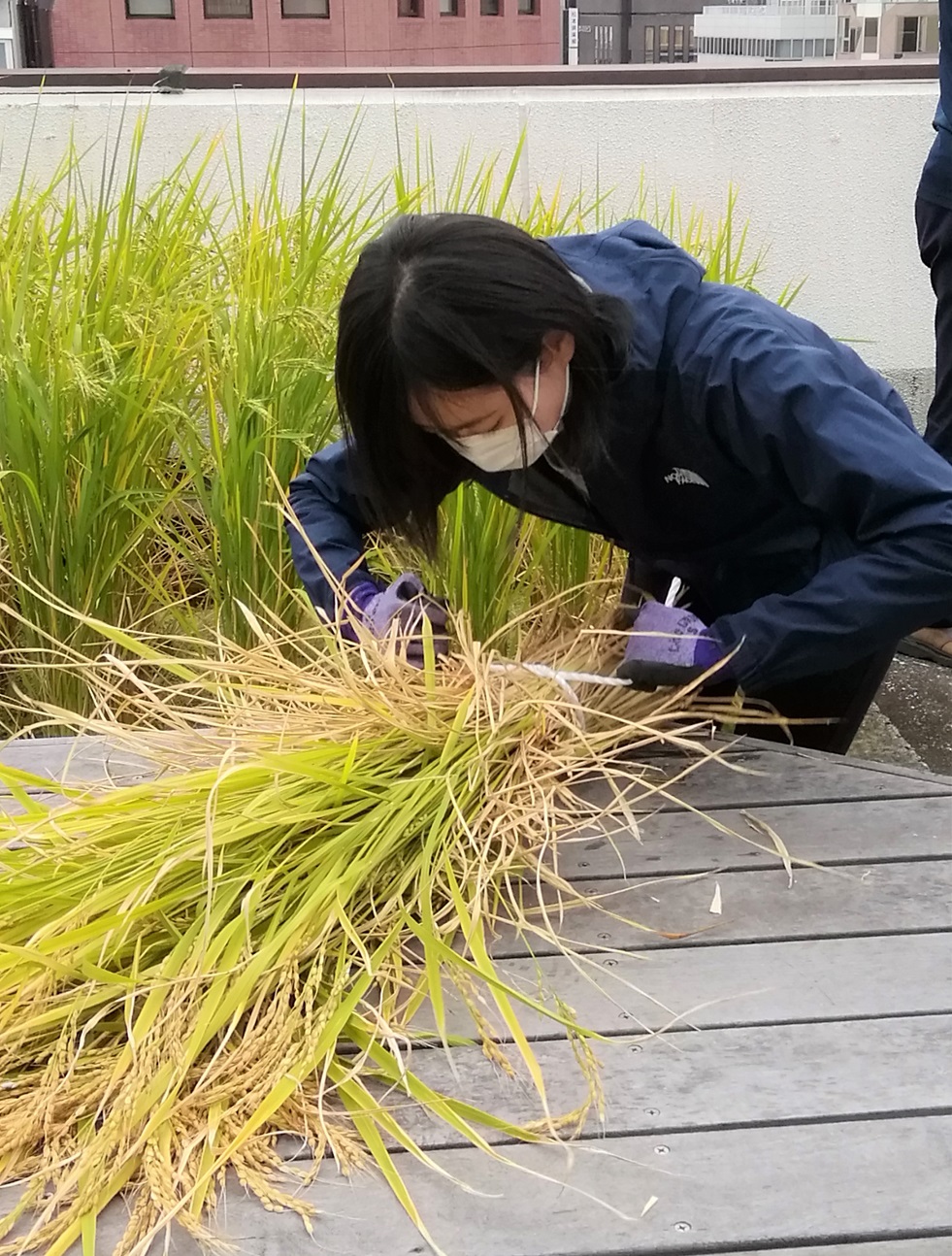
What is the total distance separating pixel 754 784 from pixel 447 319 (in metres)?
0.61

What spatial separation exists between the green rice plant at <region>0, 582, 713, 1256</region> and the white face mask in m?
0.21

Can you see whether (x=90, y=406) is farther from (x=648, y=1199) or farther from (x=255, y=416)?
(x=648, y=1199)

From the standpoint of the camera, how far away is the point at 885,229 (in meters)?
3.22

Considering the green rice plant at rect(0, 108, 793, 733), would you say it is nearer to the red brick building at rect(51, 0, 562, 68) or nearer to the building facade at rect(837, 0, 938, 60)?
the red brick building at rect(51, 0, 562, 68)

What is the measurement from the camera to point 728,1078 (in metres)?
0.92

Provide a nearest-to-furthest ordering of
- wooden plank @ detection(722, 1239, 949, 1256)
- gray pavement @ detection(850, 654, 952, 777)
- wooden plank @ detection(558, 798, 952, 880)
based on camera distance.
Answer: wooden plank @ detection(722, 1239, 949, 1256), wooden plank @ detection(558, 798, 952, 880), gray pavement @ detection(850, 654, 952, 777)

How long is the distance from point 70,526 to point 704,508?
0.96 meters

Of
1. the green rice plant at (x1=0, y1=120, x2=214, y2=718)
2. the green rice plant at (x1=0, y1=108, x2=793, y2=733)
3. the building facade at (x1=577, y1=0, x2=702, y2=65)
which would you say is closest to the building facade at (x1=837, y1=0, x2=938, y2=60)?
the building facade at (x1=577, y1=0, x2=702, y2=65)

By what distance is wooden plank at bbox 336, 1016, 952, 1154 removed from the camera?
2.90ft

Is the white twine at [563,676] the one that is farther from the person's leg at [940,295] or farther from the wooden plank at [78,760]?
the person's leg at [940,295]

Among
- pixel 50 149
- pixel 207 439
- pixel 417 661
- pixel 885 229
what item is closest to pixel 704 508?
pixel 417 661

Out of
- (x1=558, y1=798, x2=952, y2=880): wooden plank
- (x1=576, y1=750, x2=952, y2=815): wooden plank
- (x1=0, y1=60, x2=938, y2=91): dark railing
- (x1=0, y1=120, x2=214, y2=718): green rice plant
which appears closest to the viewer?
(x1=558, y1=798, x2=952, y2=880): wooden plank

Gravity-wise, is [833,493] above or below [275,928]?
above

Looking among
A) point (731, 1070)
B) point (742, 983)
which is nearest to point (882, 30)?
point (742, 983)
